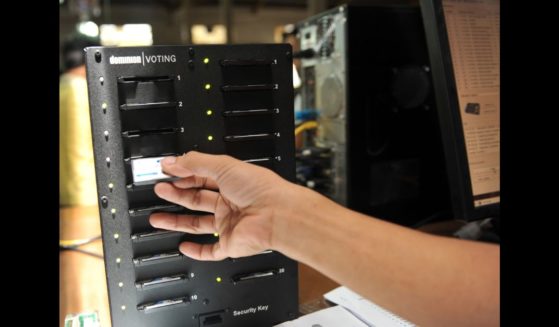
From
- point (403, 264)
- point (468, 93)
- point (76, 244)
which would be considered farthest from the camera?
point (76, 244)

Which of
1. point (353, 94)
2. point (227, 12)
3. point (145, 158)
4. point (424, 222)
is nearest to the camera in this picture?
point (145, 158)

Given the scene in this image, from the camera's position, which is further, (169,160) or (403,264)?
(169,160)

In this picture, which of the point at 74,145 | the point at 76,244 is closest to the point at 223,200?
the point at 76,244

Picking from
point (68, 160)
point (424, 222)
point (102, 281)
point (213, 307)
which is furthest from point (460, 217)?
point (68, 160)

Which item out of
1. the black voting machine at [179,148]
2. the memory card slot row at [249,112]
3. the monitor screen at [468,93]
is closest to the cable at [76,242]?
the black voting machine at [179,148]

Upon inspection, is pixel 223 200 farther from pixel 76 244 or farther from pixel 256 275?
pixel 76 244

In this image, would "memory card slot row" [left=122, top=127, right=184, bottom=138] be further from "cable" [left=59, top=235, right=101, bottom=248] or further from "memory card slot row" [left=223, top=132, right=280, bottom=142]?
"cable" [left=59, top=235, right=101, bottom=248]

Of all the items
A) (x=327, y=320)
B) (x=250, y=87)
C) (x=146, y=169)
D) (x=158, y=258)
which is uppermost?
(x=250, y=87)

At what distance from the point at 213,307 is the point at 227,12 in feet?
17.7

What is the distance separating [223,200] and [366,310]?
0.27 metres

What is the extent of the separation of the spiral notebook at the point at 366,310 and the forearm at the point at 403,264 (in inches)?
6.6

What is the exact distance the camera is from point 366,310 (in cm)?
65
